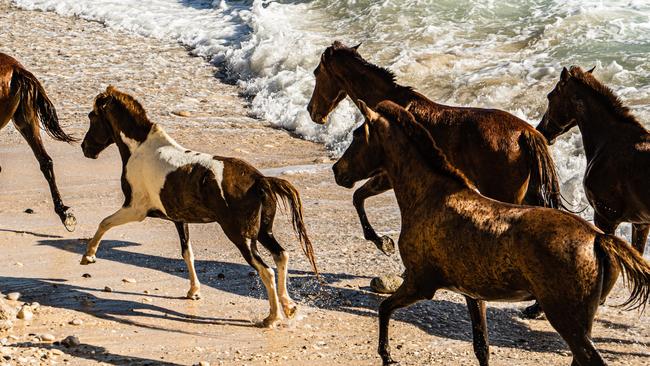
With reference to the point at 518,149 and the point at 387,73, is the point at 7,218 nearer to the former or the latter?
the point at 387,73

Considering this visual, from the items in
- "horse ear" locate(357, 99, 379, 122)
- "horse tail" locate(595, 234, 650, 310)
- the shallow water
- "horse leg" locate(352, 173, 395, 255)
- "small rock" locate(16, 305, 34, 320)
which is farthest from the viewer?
the shallow water

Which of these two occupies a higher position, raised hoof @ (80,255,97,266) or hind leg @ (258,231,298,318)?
hind leg @ (258,231,298,318)

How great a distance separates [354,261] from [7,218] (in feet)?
12.0

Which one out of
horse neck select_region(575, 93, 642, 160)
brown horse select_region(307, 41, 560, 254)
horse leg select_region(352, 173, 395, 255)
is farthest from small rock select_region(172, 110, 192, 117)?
horse neck select_region(575, 93, 642, 160)

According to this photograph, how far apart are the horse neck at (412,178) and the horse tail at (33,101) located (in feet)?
16.1

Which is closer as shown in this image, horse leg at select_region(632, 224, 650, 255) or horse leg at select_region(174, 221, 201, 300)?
horse leg at select_region(174, 221, 201, 300)

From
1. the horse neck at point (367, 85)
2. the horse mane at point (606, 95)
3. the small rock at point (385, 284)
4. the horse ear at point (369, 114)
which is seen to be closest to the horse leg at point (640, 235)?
the horse mane at point (606, 95)

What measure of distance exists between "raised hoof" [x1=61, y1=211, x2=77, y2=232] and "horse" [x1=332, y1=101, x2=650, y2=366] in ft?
12.4

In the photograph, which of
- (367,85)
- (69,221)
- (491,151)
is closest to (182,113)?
(69,221)

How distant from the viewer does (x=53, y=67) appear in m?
18.5

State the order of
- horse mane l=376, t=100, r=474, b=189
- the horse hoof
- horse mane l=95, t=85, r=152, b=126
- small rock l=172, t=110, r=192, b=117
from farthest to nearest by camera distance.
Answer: small rock l=172, t=110, r=192, b=117 → the horse hoof → horse mane l=95, t=85, r=152, b=126 → horse mane l=376, t=100, r=474, b=189

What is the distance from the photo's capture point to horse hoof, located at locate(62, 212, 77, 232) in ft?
33.2

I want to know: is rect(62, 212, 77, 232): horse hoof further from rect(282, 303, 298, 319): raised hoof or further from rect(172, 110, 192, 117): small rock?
rect(172, 110, 192, 117): small rock

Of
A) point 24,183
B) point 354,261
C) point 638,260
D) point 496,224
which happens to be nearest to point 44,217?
point 24,183
